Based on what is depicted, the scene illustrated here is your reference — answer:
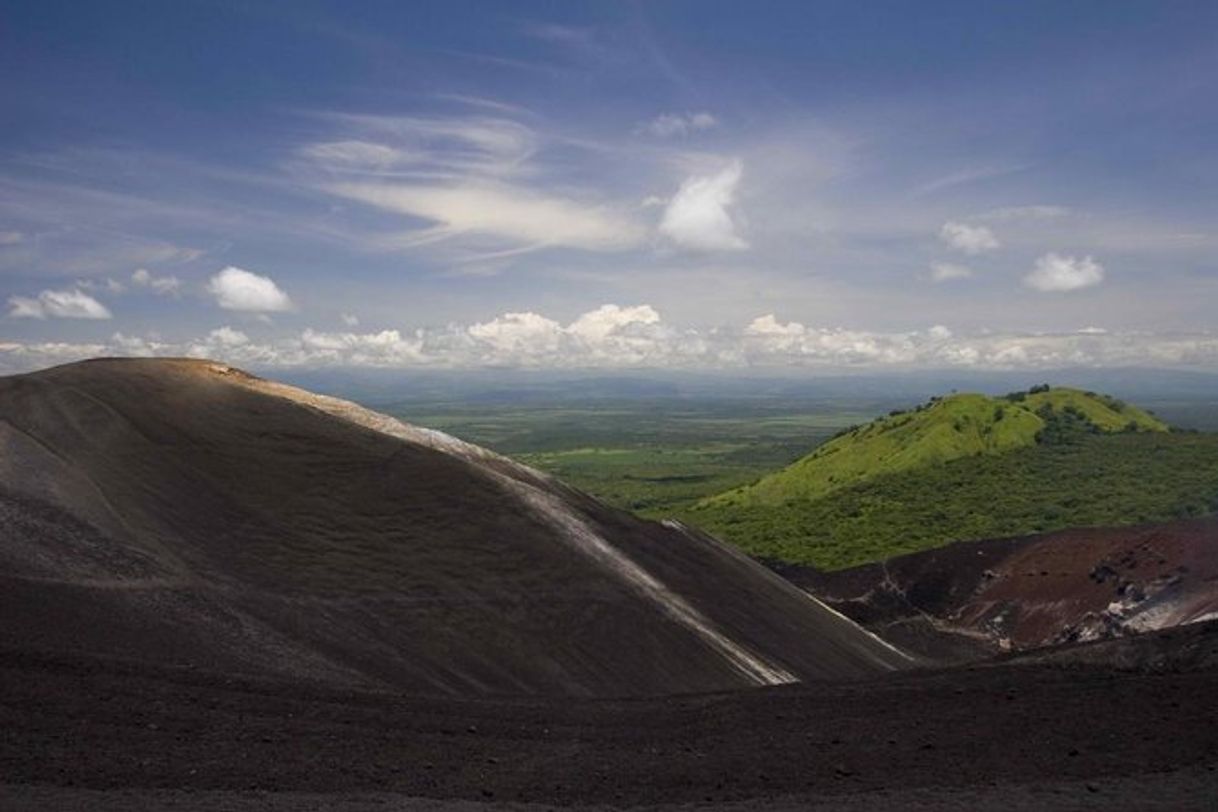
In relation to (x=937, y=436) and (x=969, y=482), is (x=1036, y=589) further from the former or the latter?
(x=937, y=436)

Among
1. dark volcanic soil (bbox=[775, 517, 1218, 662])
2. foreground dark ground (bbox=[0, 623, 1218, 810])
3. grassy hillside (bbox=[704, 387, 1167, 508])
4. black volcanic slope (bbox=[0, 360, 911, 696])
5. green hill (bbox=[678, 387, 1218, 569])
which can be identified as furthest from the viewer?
grassy hillside (bbox=[704, 387, 1167, 508])

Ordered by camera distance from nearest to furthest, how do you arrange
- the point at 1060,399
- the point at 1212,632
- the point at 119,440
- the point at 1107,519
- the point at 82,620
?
the point at 1212,632
the point at 82,620
the point at 119,440
the point at 1107,519
the point at 1060,399

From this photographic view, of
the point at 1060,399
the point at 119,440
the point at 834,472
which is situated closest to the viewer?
the point at 119,440

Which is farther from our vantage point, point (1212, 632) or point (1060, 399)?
point (1060, 399)

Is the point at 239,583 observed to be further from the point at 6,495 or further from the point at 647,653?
the point at 647,653

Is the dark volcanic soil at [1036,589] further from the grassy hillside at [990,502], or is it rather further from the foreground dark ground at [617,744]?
the foreground dark ground at [617,744]

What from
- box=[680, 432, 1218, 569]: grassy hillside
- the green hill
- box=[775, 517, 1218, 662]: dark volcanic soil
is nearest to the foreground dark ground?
box=[775, 517, 1218, 662]: dark volcanic soil

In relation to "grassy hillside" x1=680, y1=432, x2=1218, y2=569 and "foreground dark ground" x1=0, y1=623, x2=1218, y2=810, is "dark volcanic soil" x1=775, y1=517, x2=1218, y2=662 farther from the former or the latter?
"foreground dark ground" x1=0, y1=623, x2=1218, y2=810

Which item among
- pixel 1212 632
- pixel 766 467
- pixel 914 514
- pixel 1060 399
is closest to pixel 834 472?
pixel 914 514
